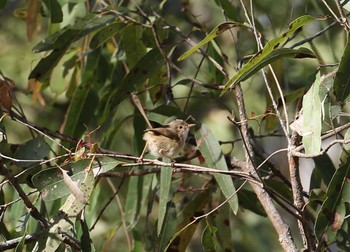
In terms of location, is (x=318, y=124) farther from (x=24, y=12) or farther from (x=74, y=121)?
(x=24, y=12)

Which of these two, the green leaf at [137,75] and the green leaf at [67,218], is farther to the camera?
the green leaf at [137,75]

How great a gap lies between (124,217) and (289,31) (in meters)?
0.86

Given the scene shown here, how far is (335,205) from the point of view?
153 centimetres

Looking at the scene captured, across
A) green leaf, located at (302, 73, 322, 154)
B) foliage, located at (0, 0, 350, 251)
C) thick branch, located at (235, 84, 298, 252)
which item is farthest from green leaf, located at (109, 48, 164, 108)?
green leaf, located at (302, 73, 322, 154)

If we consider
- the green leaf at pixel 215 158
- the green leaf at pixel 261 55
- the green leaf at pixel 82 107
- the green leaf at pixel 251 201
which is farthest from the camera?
the green leaf at pixel 82 107

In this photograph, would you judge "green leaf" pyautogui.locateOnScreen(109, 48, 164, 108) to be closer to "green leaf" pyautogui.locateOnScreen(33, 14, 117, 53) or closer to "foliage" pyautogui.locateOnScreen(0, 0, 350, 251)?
"foliage" pyautogui.locateOnScreen(0, 0, 350, 251)

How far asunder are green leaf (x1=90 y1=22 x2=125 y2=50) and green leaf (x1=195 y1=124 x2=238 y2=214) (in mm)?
353

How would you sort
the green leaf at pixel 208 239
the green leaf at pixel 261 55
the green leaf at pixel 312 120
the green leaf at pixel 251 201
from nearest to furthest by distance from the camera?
the green leaf at pixel 312 120 → the green leaf at pixel 261 55 → the green leaf at pixel 208 239 → the green leaf at pixel 251 201

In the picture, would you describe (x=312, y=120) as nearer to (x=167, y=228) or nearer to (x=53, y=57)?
(x=167, y=228)

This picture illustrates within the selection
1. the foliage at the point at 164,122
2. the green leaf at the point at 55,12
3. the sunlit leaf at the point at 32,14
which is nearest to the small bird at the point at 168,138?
the foliage at the point at 164,122

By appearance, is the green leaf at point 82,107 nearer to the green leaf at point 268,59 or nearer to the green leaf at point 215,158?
the green leaf at point 215,158

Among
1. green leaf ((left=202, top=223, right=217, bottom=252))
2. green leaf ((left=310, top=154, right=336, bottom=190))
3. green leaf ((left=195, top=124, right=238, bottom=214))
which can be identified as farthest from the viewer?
green leaf ((left=310, top=154, right=336, bottom=190))

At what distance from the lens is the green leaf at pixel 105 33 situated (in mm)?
1990

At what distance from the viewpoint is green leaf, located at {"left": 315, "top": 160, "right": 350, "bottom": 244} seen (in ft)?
4.95
